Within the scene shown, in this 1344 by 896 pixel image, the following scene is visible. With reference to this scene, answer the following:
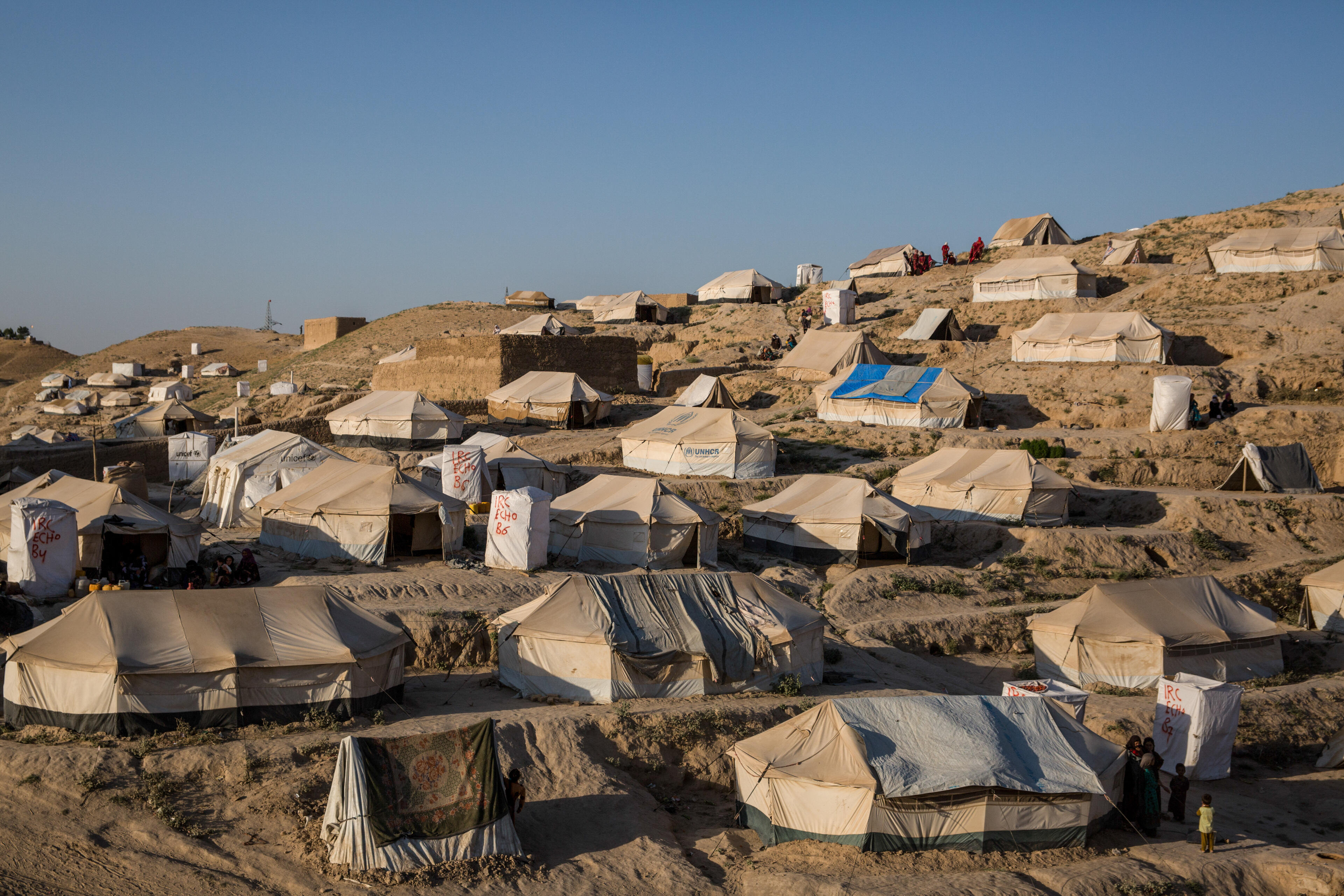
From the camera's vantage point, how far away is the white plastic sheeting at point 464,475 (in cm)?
2350

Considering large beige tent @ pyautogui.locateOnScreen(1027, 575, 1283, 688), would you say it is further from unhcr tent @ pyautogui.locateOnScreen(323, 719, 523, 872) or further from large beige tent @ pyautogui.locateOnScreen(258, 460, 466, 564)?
large beige tent @ pyautogui.locateOnScreen(258, 460, 466, 564)

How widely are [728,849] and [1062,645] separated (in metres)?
8.45

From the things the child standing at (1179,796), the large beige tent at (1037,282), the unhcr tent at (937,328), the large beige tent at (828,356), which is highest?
the large beige tent at (1037,282)

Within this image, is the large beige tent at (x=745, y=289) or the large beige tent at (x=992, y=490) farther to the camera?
the large beige tent at (x=745, y=289)

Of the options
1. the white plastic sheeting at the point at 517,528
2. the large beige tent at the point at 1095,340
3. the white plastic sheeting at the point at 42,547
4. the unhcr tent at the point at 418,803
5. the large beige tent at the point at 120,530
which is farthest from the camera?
the large beige tent at the point at 1095,340

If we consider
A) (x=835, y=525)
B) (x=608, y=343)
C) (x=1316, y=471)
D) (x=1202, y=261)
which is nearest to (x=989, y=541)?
(x=835, y=525)

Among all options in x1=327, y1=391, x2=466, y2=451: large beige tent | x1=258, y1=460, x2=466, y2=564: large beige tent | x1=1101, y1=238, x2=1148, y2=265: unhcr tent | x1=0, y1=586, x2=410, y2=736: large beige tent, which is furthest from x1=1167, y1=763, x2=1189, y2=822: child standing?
x1=1101, y1=238, x2=1148, y2=265: unhcr tent

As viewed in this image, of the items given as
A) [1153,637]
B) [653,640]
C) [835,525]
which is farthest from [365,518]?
[1153,637]

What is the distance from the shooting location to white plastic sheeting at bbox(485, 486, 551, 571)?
65.0ft

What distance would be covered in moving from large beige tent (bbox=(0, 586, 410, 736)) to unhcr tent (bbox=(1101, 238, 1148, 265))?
39673mm

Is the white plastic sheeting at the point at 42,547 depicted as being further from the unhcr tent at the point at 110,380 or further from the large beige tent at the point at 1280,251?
the unhcr tent at the point at 110,380

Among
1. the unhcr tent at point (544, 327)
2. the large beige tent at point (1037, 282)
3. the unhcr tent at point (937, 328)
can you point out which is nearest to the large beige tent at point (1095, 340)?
the unhcr tent at point (937, 328)

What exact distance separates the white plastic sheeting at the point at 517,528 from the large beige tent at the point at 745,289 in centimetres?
3678

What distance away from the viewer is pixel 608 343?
3725 cm
